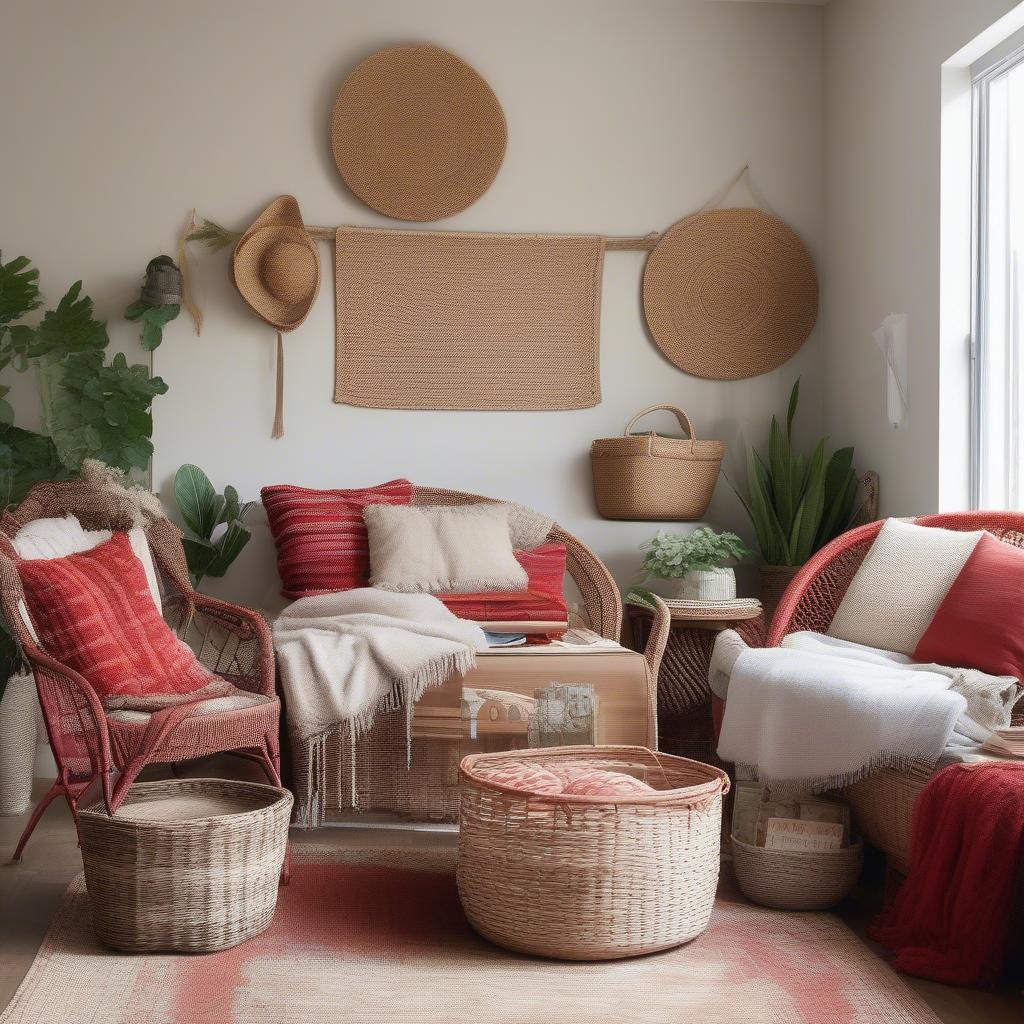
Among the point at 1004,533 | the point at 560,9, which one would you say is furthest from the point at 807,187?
the point at 1004,533

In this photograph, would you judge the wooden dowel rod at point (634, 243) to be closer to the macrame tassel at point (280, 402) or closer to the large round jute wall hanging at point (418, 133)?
the large round jute wall hanging at point (418, 133)

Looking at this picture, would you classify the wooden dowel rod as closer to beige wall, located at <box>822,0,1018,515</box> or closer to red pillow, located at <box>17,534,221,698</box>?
beige wall, located at <box>822,0,1018,515</box>

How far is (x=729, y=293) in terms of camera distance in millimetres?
4293

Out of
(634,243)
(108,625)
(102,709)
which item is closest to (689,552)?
(634,243)

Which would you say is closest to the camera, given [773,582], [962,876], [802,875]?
[962,876]

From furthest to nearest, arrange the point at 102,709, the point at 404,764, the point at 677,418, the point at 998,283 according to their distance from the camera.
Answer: the point at 677,418, the point at 998,283, the point at 404,764, the point at 102,709

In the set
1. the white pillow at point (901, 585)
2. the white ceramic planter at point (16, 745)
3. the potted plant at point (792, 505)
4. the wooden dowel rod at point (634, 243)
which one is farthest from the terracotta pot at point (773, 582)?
the white ceramic planter at point (16, 745)

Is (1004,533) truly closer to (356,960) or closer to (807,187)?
(807,187)

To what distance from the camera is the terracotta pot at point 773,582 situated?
399cm

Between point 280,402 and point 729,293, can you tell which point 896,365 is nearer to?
point 729,293

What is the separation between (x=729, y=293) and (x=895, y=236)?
2.20ft

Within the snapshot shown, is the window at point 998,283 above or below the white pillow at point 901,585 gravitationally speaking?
above

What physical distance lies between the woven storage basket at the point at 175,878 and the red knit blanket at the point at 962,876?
4.26 ft

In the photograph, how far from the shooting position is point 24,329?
382 centimetres
